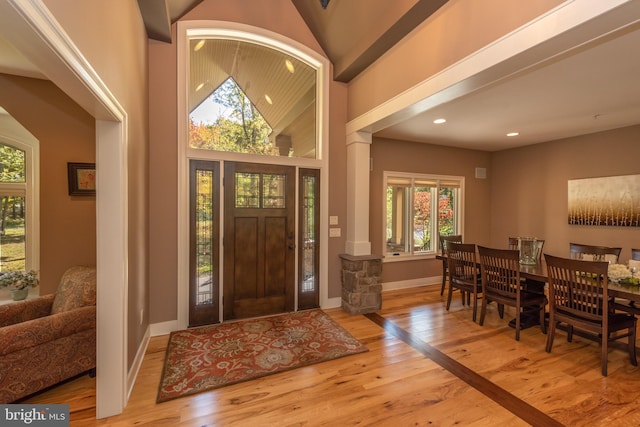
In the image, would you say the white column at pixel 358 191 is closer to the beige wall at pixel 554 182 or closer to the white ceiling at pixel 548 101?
the white ceiling at pixel 548 101

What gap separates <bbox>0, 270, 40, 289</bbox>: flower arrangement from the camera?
3143 mm

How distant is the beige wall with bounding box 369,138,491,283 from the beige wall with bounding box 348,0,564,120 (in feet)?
5.27

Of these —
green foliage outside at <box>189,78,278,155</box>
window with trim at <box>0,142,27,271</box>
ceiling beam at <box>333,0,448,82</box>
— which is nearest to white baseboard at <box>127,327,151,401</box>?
window with trim at <box>0,142,27,271</box>

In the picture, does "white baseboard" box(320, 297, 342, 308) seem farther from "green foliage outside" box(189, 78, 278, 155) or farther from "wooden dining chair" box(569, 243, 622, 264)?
"wooden dining chair" box(569, 243, 622, 264)

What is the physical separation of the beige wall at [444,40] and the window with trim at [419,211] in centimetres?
199

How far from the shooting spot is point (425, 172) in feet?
17.6

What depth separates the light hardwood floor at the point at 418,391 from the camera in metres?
1.94

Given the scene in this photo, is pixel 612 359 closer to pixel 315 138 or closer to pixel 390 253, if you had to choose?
pixel 390 253

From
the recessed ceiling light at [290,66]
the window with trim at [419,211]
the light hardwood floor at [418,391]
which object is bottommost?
the light hardwood floor at [418,391]

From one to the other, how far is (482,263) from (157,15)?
4.44 metres

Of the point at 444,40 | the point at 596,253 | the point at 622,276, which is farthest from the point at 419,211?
the point at 444,40

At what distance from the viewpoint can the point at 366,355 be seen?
9.07 feet

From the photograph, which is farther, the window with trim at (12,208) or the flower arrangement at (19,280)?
the window with trim at (12,208)

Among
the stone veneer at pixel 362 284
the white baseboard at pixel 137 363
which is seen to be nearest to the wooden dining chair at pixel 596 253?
the stone veneer at pixel 362 284
